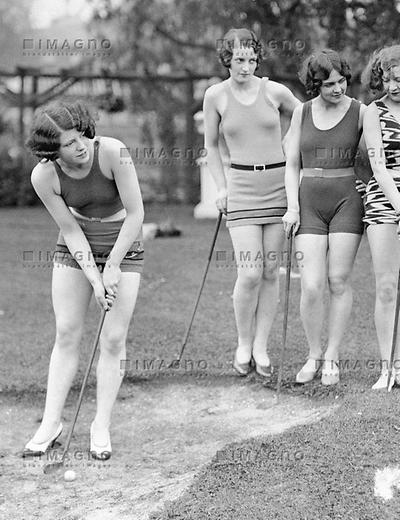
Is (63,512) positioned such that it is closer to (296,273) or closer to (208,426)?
(208,426)

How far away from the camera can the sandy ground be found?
13.6 ft

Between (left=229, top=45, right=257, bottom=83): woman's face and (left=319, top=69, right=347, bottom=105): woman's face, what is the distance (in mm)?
578

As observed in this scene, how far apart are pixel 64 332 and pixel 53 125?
1.14 meters

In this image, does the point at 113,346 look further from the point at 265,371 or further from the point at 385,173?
the point at 385,173

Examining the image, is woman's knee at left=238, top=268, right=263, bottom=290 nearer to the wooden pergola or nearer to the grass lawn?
the grass lawn

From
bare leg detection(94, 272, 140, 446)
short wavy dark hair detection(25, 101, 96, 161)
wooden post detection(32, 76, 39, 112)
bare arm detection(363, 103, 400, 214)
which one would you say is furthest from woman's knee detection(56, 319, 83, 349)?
wooden post detection(32, 76, 39, 112)

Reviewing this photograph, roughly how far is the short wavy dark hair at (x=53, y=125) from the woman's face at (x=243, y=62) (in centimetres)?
124

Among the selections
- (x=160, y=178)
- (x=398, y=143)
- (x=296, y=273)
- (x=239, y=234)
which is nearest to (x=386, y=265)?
(x=398, y=143)

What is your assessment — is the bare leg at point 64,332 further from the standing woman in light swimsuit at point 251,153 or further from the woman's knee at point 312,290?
the woman's knee at point 312,290

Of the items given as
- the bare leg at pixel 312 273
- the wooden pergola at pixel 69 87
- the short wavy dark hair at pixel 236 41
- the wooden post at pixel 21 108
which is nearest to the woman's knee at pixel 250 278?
the bare leg at pixel 312 273

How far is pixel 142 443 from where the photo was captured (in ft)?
16.6

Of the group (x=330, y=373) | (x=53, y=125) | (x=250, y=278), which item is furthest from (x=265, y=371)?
(x=53, y=125)

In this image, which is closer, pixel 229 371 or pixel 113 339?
pixel 113 339

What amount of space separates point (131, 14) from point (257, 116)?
12122mm
